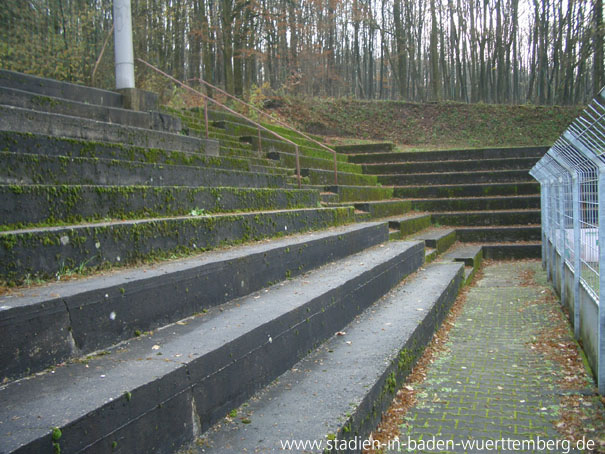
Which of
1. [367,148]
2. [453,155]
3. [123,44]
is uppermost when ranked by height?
[123,44]

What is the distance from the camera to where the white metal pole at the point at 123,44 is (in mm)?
6676

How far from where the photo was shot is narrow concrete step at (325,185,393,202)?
9.54 metres

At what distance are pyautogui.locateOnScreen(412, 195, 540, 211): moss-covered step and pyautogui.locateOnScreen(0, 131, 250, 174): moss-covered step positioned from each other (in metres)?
8.18

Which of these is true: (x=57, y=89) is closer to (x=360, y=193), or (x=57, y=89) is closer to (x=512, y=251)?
(x=360, y=193)

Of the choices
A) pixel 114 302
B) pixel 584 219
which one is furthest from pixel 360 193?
pixel 114 302

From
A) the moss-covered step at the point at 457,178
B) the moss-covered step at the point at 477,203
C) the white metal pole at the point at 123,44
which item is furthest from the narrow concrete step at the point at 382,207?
the white metal pole at the point at 123,44

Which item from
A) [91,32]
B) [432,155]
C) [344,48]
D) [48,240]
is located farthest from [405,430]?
[344,48]

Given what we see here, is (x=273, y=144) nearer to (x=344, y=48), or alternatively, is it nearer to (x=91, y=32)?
(x=91, y=32)

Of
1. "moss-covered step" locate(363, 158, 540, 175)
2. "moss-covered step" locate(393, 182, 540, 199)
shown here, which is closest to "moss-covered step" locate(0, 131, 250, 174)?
"moss-covered step" locate(393, 182, 540, 199)

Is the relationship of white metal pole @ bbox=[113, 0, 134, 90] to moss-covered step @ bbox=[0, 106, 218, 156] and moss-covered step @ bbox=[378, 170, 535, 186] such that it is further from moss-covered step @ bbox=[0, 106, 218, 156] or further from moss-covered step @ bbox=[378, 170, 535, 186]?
moss-covered step @ bbox=[378, 170, 535, 186]

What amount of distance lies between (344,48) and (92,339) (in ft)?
112

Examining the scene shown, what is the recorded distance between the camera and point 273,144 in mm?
10336

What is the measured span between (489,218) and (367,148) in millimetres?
5411

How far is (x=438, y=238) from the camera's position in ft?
32.0
